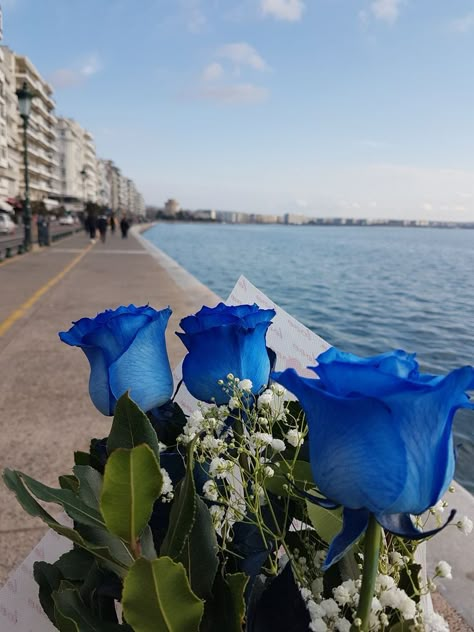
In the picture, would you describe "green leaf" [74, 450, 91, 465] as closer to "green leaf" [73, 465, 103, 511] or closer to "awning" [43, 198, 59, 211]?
"green leaf" [73, 465, 103, 511]

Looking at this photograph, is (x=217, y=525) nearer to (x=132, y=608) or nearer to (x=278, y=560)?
(x=278, y=560)

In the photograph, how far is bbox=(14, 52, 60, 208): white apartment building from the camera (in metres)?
82.5

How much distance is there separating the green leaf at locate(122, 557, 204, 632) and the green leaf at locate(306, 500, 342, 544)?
0.63ft

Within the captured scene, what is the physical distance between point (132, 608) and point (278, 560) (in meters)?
0.31

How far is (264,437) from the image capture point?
2.40 ft

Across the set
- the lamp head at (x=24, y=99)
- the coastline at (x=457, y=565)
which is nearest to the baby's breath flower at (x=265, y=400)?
the coastline at (x=457, y=565)

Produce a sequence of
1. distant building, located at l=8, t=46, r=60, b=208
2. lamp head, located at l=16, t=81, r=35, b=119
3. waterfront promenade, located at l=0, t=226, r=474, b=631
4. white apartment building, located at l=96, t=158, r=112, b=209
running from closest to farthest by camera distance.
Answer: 1. waterfront promenade, located at l=0, t=226, r=474, b=631
2. lamp head, located at l=16, t=81, r=35, b=119
3. distant building, located at l=8, t=46, r=60, b=208
4. white apartment building, located at l=96, t=158, r=112, b=209

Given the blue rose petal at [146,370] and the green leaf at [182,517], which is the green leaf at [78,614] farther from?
the blue rose petal at [146,370]

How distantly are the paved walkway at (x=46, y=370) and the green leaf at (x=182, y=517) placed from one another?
2.03 metres

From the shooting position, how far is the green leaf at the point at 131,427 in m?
0.68

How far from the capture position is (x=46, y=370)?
5523 mm

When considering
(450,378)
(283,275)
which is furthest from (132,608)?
(283,275)

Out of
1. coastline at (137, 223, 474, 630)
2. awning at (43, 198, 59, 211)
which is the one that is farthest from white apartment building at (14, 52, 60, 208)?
coastline at (137, 223, 474, 630)

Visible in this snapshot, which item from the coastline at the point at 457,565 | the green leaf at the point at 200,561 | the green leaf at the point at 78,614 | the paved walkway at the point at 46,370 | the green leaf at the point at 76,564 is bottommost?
the paved walkway at the point at 46,370
